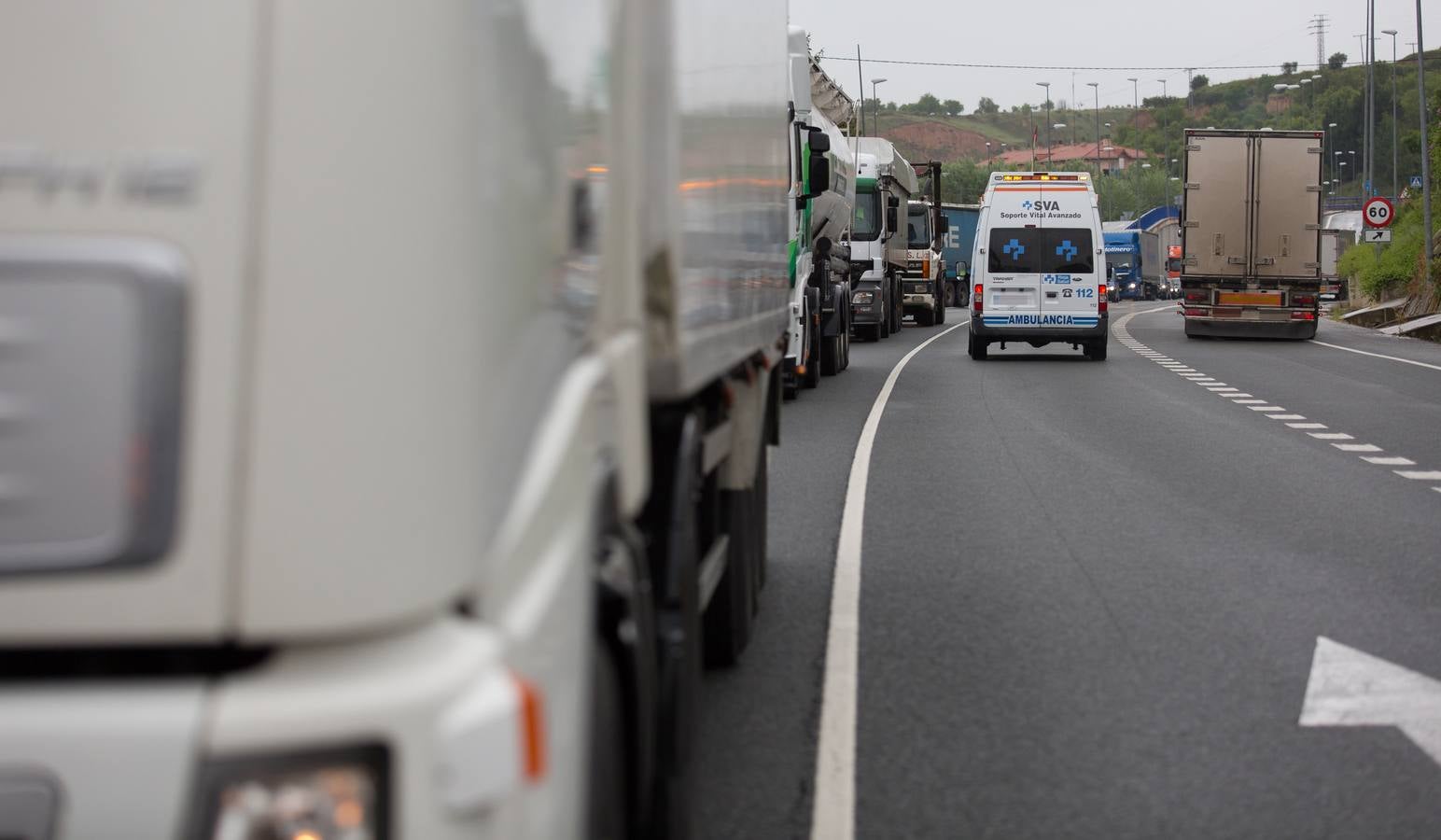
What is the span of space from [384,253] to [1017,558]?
771cm

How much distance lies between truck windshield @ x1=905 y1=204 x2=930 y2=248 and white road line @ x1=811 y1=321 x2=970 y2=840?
35.3 meters

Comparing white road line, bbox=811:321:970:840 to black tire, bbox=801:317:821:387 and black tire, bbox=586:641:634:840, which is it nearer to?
black tire, bbox=586:641:634:840

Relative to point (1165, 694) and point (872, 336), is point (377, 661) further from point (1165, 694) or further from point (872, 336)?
point (872, 336)

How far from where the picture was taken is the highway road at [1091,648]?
522 centimetres

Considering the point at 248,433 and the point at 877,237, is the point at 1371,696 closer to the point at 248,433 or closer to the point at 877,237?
the point at 248,433

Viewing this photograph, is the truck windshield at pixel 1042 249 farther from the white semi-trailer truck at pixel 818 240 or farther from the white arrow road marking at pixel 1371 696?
the white arrow road marking at pixel 1371 696

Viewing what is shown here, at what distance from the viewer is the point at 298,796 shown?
82.6 inches

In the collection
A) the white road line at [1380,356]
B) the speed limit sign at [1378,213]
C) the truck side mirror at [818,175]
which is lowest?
the white road line at [1380,356]

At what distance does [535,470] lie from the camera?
2568mm

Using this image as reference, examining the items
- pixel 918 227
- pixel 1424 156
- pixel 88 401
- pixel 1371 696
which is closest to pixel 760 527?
pixel 1371 696

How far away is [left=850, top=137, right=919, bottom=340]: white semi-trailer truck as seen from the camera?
3491cm

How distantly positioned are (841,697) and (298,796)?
444 cm

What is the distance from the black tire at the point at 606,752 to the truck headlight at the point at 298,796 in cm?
76

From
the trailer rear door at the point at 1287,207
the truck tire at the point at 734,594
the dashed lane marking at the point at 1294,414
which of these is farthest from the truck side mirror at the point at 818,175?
the trailer rear door at the point at 1287,207
